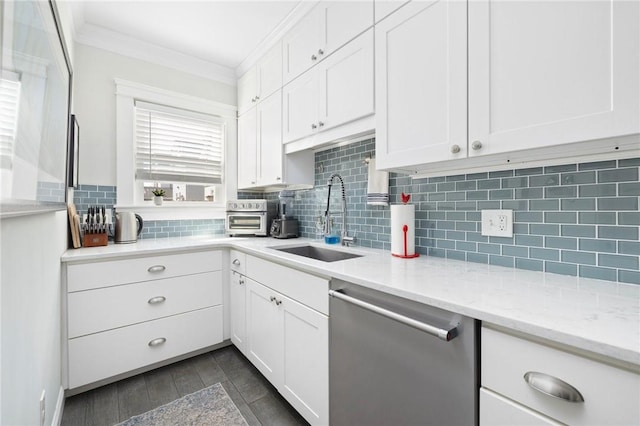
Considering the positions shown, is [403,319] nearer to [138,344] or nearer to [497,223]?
[497,223]

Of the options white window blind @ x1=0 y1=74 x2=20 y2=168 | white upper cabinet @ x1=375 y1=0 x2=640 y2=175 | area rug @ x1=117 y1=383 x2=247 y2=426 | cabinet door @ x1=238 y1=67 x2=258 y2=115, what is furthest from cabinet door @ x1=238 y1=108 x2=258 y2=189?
white window blind @ x1=0 y1=74 x2=20 y2=168

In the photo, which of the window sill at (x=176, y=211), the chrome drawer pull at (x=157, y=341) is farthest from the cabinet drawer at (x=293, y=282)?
the window sill at (x=176, y=211)

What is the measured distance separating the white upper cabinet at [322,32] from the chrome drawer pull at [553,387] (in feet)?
5.34

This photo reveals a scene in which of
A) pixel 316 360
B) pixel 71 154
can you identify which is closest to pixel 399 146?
pixel 316 360

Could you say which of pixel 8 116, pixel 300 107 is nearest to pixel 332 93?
pixel 300 107

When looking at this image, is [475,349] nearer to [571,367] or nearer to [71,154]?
[571,367]

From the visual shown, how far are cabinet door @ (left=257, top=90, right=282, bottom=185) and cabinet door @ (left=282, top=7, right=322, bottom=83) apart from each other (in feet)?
0.73

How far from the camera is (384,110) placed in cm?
144

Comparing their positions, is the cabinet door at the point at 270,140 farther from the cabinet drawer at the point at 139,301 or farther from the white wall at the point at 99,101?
the white wall at the point at 99,101

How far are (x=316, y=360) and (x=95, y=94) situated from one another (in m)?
2.68

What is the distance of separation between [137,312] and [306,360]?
4.28 feet

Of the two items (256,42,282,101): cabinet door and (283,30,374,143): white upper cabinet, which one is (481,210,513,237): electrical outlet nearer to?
(283,30,374,143): white upper cabinet

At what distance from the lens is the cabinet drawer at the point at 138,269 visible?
1.81m

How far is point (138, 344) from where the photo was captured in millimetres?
1991
